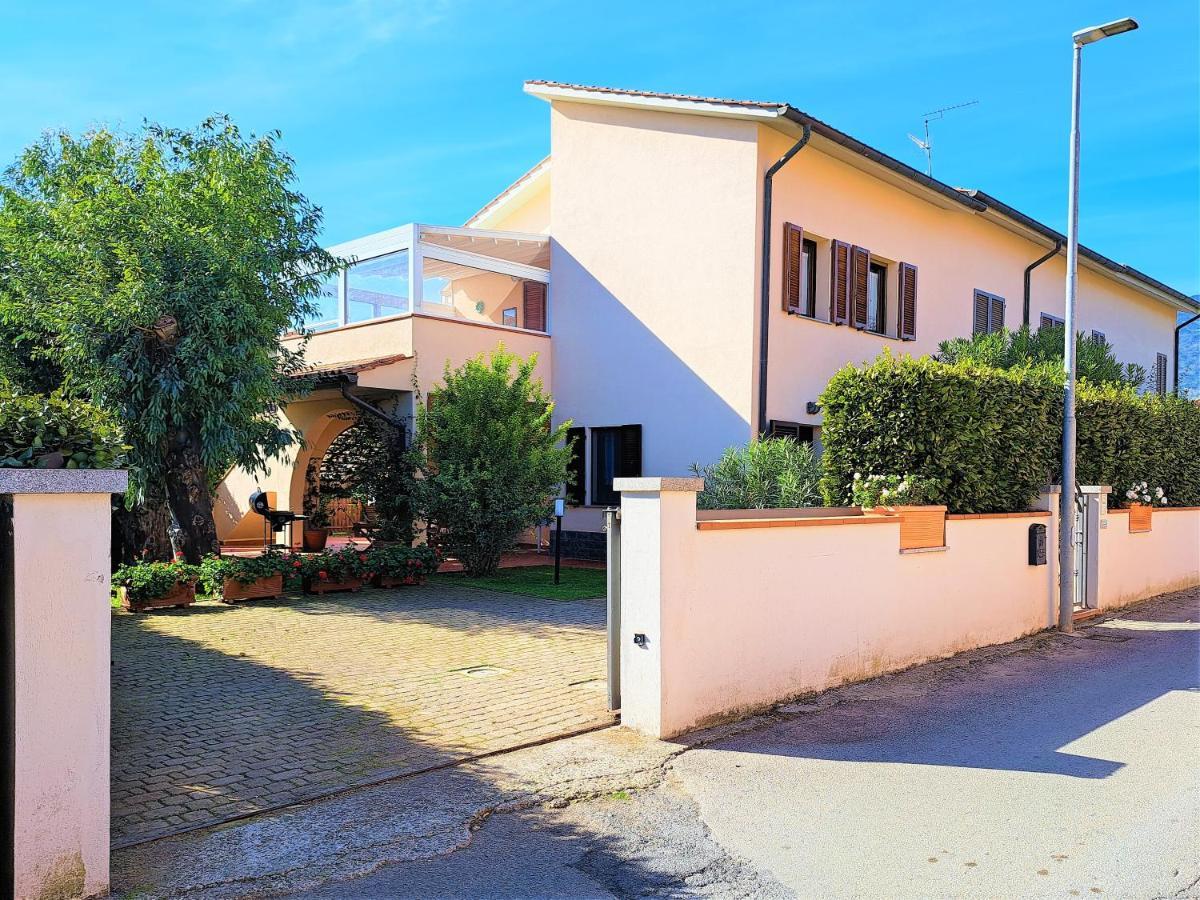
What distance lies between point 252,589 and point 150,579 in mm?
1227

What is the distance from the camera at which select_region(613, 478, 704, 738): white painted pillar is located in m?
5.80

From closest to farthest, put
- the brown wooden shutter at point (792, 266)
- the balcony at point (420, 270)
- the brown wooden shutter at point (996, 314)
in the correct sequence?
the brown wooden shutter at point (792, 266)
the balcony at point (420, 270)
the brown wooden shutter at point (996, 314)

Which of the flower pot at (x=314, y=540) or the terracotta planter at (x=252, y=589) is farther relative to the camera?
the flower pot at (x=314, y=540)

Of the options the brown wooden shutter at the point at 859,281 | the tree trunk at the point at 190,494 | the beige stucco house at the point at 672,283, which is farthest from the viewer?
the brown wooden shutter at the point at 859,281

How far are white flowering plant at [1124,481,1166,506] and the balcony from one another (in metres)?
10.1

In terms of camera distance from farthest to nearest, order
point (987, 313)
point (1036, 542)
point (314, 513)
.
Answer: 1. point (987, 313)
2. point (314, 513)
3. point (1036, 542)

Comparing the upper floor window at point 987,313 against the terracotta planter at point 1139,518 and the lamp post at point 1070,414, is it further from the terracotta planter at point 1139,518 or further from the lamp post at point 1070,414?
the lamp post at point 1070,414

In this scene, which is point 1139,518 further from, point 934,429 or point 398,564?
point 398,564

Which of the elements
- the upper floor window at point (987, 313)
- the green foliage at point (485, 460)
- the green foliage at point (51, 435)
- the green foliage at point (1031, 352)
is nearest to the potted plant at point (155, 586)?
the green foliage at point (485, 460)

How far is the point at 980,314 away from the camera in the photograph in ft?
62.0

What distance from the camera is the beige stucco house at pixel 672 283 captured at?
46.5 feet

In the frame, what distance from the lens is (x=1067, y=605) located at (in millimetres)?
10258

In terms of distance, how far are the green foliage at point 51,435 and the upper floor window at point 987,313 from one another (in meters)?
17.4

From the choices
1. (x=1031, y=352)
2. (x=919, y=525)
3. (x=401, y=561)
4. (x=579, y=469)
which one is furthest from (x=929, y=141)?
(x=401, y=561)
